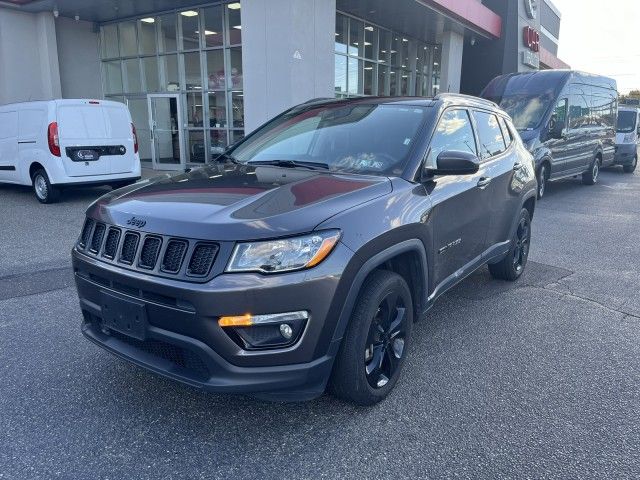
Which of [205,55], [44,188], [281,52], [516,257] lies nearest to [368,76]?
[205,55]

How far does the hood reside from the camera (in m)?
2.45

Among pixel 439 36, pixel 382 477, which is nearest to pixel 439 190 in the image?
pixel 382 477

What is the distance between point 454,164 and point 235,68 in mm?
11999

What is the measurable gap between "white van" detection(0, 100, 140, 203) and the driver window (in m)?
7.62

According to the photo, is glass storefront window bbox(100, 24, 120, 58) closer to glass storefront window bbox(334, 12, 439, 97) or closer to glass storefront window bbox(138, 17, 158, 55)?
glass storefront window bbox(138, 17, 158, 55)

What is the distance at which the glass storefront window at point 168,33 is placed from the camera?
15117 mm

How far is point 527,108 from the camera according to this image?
11.0 metres

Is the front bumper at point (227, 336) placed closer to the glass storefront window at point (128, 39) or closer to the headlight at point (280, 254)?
the headlight at point (280, 254)

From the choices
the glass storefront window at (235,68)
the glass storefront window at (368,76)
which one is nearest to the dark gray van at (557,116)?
the glass storefront window at (368,76)

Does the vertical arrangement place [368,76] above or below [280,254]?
above

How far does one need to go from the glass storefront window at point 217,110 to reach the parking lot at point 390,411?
10364 millimetres

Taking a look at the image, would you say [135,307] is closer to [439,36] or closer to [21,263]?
[21,263]

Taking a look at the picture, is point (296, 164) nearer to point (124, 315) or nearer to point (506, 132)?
point (124, 315)

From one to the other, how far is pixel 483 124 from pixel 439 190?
144 cm
